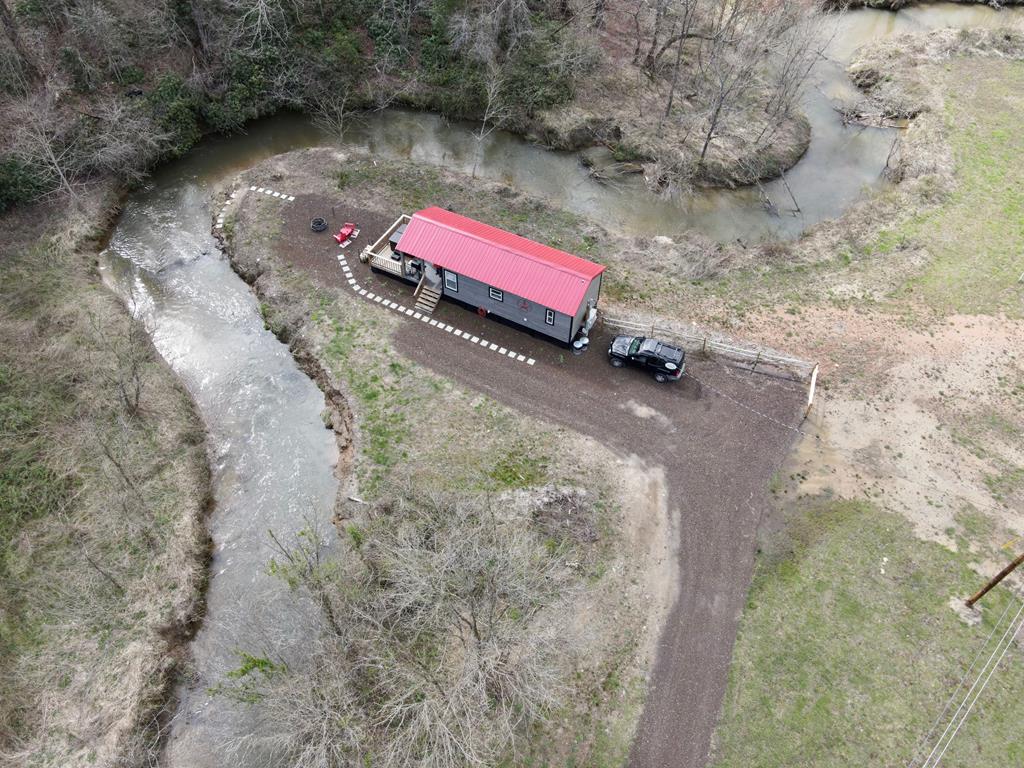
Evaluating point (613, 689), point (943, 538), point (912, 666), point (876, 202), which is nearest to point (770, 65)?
point (876, 202)

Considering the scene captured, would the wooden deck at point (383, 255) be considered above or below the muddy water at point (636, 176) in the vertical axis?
below

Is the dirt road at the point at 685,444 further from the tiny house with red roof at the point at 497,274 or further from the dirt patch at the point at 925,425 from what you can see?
the dirt patch at the point at 925,425

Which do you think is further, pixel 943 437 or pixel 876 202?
pixel 876 202

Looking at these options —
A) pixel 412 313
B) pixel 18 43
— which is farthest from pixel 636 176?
pixel 18 43

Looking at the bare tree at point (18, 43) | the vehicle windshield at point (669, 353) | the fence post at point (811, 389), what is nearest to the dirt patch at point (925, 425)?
the fence post at point (811, 389)

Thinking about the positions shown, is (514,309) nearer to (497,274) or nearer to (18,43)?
(497,274)

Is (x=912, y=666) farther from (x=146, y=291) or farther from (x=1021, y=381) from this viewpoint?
(x=146, y=291)
